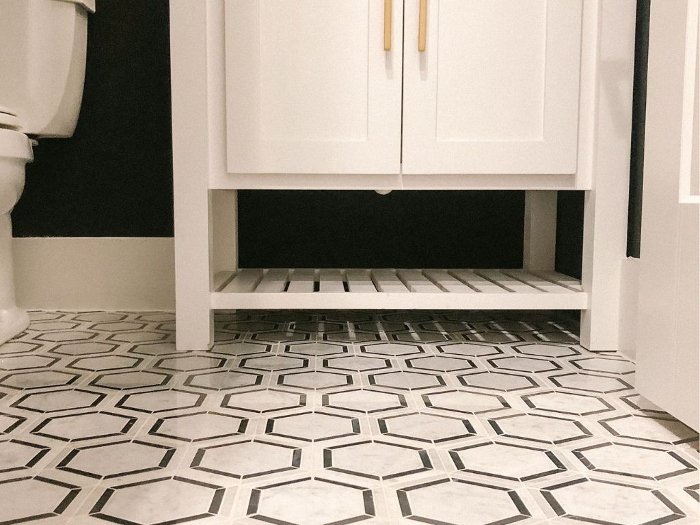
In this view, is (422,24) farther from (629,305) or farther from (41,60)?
(41,60)

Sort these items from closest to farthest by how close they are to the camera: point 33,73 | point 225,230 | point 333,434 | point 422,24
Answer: point 333,434 < point 422,24 < point 33,73 < point 225,230

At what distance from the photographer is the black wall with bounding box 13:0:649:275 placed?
78.7 inches

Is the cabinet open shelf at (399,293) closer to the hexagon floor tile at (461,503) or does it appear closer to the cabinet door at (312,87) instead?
the cabinet door at (312,87)

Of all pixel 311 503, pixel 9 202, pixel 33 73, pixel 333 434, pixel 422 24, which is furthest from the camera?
pixel 33 73

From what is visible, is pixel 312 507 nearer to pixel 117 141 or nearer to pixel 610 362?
pixel 610 362

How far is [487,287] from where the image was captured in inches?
65.8

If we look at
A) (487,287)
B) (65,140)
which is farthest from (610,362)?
(65,140)

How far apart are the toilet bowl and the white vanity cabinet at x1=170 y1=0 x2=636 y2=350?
38cm

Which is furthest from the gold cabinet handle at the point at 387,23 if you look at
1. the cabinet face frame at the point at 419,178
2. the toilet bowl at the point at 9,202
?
the toilet bowl at the point at 9,202

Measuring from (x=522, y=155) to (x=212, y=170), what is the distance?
691mm

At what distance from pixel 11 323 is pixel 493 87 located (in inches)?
50.5

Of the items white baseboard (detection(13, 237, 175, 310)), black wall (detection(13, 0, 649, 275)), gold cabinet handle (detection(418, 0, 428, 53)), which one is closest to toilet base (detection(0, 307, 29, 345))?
white baseboard (detection(13, 237, 175, 310))

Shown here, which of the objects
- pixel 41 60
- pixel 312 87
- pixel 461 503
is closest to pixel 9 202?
pixel 41 60

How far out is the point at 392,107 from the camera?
1.52m
